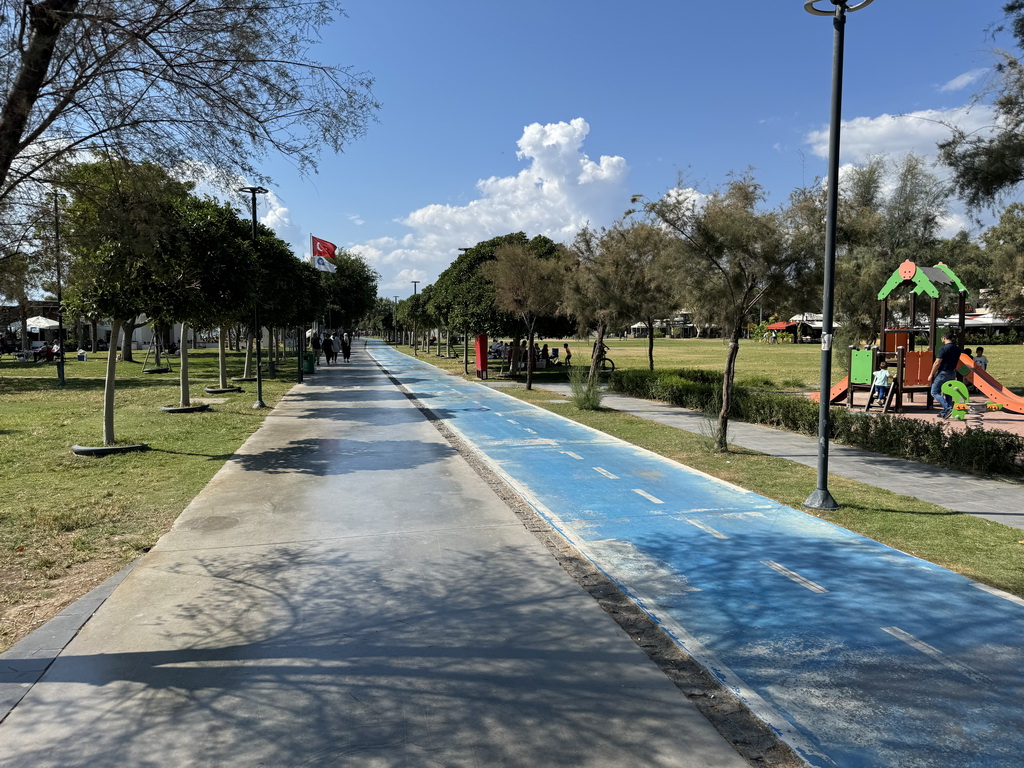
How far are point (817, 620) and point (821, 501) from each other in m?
3.32

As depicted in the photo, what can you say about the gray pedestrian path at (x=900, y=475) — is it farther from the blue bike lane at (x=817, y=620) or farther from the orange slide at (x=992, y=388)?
the orange slide at (x=992, y=388)

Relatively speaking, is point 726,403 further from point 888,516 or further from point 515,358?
point 515,358

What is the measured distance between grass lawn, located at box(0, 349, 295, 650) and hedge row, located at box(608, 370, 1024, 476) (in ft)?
33.9

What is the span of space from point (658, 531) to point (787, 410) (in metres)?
8.26

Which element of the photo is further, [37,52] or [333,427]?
[333,427]

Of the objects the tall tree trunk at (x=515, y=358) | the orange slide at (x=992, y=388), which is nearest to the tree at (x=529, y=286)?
the tall tree trunk at (x=515, y=358)

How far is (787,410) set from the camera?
45.3 feet

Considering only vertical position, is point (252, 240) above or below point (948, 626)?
above

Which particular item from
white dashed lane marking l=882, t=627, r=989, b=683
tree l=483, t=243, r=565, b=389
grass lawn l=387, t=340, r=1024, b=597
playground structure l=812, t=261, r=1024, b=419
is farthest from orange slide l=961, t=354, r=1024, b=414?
white dashed lane marking l=882, t=627, r=989, b=683

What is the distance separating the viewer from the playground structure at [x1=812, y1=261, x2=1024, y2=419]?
16109 millimetres

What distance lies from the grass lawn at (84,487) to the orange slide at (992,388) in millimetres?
17188

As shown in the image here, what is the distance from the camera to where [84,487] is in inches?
337

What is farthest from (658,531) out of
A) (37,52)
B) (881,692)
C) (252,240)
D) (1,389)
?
(1,389)

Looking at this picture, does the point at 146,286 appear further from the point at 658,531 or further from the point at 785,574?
the point at 785,574
